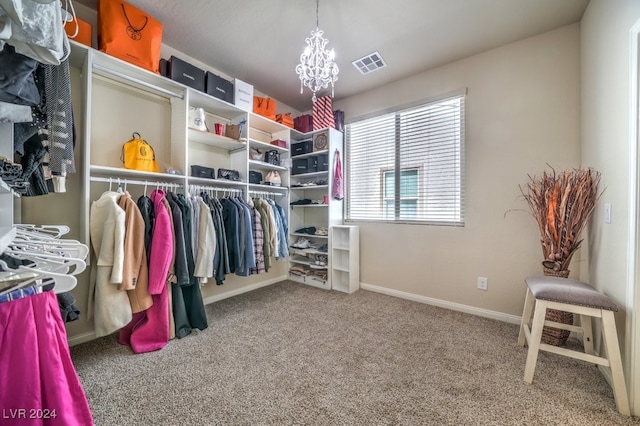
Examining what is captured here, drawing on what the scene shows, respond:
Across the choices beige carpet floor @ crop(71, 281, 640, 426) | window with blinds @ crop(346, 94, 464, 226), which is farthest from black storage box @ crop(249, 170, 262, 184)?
beige carpet floor @ crop(71, 281, 640, 426)

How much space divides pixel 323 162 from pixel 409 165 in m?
1.11

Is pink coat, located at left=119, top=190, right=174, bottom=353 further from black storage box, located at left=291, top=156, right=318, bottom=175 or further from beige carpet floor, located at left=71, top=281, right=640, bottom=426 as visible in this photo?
black storage box, located at left=291, top=156, right=318, bottom=175

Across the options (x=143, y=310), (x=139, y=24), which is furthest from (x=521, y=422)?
(x=139, y=24)

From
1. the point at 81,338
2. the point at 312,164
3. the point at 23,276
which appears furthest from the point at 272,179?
the point at 23,276

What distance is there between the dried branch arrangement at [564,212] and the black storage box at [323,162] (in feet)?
7.30

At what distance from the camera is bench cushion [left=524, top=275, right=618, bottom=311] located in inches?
54.2

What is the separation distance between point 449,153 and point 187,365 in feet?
10.2

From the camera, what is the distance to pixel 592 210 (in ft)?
6.09

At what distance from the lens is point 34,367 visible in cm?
62

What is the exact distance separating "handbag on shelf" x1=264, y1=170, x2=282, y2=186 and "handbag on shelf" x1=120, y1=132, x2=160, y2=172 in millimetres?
1383

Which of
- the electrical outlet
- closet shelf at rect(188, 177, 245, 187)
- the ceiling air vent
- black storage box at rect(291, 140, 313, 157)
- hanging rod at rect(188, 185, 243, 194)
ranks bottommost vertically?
the electrical outlet

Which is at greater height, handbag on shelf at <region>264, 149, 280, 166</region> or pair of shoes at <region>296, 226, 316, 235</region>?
handbag on shelf at <region>264, 149, 280, 166</region>

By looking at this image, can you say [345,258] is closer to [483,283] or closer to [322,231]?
[322,231]

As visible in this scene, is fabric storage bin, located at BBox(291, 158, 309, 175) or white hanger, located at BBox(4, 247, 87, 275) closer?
white hanger, located at BBox(4, 247, 87, 275)
